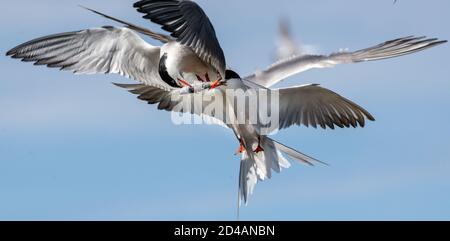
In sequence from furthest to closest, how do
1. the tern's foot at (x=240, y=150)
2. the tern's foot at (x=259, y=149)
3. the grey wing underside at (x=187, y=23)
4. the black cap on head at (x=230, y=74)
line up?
the tern's foot at (x=240, y=150) < the tern's foot at (x=259, y=149) < the black cap on head at (x=230, y=74) < the grey wing underside at (x=187, y=23)

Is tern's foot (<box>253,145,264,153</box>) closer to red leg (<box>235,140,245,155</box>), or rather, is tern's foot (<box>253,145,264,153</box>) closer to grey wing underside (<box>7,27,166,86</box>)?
red leg (<box>235,140,245,155</box>)

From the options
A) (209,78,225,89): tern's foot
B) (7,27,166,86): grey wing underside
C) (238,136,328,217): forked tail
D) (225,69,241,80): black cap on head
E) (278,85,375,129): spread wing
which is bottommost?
(238,136,328,217): forked tail

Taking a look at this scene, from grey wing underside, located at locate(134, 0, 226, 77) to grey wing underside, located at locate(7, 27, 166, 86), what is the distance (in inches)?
36.4

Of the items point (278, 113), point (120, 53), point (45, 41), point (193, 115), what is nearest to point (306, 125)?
point (278, 113)

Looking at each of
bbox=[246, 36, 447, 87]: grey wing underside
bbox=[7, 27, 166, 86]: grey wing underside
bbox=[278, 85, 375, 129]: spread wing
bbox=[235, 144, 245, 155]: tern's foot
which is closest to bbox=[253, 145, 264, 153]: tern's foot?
bbox=[235, 144, 245, 155]: tern's foot

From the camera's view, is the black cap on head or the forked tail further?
the forked tail

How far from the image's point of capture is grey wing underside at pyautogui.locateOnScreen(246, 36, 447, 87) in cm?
1120

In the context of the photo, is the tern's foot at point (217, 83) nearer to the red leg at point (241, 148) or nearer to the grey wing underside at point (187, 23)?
the grey wing underside at point (187, 23)

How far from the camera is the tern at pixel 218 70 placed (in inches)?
438

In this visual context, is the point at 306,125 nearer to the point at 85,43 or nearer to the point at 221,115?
the point at 221,115

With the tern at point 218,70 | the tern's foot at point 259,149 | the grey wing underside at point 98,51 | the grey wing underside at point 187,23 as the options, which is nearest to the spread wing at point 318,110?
the tern at point 218,70

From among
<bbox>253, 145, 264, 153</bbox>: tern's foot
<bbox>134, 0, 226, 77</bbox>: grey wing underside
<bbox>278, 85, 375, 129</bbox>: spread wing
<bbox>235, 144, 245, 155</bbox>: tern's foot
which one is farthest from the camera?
<bbox>235, 144, 245, 155</bbox>: tern's foot

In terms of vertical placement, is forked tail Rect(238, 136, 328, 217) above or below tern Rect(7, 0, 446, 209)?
below

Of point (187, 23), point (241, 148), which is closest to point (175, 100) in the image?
point (241, 148)
